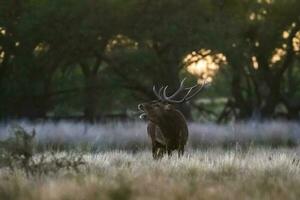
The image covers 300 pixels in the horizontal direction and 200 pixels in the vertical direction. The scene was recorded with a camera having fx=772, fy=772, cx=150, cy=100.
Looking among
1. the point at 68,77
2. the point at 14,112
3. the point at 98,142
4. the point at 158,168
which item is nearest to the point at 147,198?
the point at 158,168

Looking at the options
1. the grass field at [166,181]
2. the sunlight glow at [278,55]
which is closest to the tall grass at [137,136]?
the grass field at [166,181]

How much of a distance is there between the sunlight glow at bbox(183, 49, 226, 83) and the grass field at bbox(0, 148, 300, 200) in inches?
627

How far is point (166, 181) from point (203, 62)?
21093 millimetres

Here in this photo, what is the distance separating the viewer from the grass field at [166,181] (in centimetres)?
866

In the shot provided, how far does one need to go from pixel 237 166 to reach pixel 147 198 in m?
3.33

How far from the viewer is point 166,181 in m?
9.53

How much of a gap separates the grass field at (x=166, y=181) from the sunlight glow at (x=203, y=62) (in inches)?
627

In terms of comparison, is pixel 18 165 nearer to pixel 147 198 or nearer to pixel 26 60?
pixel 147 198

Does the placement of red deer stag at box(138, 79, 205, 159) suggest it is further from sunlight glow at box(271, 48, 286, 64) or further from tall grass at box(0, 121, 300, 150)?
sunlight glow at box(271, 48, 286, 64)

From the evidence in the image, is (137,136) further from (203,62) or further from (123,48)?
(203,62)

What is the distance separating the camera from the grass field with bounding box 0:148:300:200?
341 inches

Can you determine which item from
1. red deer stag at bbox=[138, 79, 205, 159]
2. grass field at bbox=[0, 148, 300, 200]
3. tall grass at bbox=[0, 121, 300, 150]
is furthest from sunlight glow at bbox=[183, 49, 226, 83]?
grass field at bbox=[0, 148, 300, 200]

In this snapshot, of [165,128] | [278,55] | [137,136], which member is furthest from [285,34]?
[165,128]

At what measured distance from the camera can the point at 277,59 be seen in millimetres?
33000
